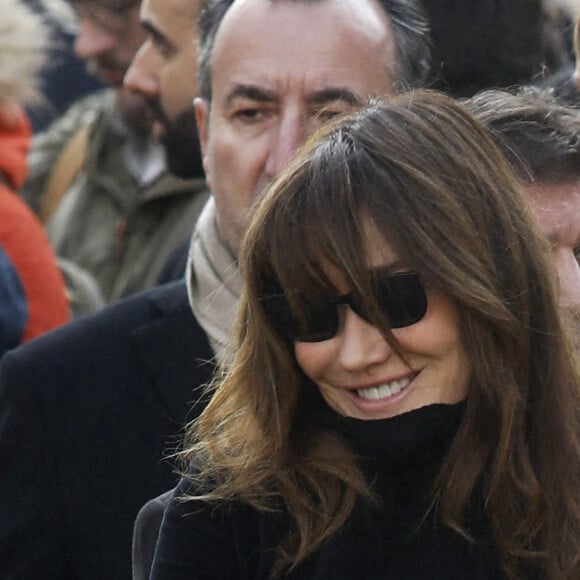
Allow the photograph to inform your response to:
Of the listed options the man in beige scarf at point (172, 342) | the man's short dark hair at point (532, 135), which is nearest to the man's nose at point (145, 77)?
the man in beige scarf at point (172, 342)

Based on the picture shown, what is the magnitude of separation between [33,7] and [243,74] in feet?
10.5

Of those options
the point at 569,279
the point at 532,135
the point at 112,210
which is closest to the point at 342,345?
the point at 569,279

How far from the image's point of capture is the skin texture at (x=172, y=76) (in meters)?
4.11

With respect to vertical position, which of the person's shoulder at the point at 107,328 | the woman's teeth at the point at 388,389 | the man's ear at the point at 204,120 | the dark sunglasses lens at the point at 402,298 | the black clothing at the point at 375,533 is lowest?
the person's shoulder at the point at 107,328

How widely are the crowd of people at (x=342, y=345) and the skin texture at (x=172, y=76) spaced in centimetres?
89

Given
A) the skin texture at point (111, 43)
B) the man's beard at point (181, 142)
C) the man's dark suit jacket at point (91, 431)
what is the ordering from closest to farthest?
the man's dark suit jacket at point (91, 431) → the man's beard at point (181, 142) → the skin texture at point (111, 43)

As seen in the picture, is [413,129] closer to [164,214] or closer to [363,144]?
[363,144]

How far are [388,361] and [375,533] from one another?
0.79ft

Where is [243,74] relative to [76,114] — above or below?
above

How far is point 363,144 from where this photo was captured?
7.23 feet

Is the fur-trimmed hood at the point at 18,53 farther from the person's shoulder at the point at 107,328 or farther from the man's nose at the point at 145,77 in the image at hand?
the person's shoulder at the point at 107,328

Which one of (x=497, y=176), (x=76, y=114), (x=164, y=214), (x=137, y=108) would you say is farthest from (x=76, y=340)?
(x=76, y=114)

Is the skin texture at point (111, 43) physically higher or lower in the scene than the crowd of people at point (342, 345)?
lower

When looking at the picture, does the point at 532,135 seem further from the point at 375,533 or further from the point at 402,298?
the point at 375,533
